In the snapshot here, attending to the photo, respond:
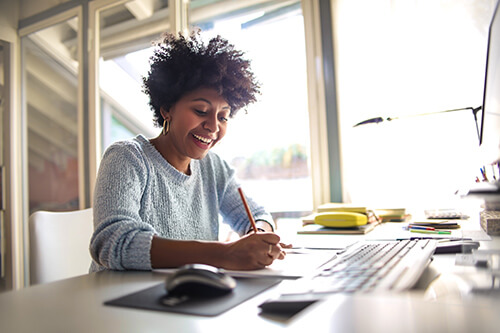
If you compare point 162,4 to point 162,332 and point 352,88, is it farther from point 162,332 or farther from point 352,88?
point 162,332

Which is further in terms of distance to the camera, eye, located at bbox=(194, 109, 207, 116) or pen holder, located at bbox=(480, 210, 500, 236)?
eye, located at bbox=(194, 109, 207, 116)

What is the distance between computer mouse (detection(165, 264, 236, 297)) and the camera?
2.06 ft

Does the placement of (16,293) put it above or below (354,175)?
below

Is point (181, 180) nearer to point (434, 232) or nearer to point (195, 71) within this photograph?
point (195, 71)

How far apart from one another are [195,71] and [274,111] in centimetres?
111

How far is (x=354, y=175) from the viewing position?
6.63 feet

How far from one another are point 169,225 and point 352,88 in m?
1.26

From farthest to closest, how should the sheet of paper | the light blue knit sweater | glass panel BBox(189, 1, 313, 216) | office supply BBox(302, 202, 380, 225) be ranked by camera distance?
glass panel BBox(189, 1, 313, 216) → office supply BBox(302, 202, 380, 225) → the light blue knit sweater → the sheet of paper

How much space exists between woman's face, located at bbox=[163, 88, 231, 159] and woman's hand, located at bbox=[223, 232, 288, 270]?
533 mm

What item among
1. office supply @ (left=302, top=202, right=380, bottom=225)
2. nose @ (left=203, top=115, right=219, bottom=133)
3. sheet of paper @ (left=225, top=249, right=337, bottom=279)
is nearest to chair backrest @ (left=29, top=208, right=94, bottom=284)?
nose @ (left=203, top=115, right=219, bottom=133)

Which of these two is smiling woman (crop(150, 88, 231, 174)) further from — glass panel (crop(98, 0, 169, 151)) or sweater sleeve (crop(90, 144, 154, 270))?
glass panel (crop(98, 0, 169, 151))

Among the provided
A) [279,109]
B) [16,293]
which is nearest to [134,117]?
[279,109]

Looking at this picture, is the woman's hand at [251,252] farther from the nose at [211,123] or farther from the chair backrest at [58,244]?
the chair backrest at [58,244]

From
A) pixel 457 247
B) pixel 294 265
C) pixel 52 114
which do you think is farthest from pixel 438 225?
pixel 52 114
